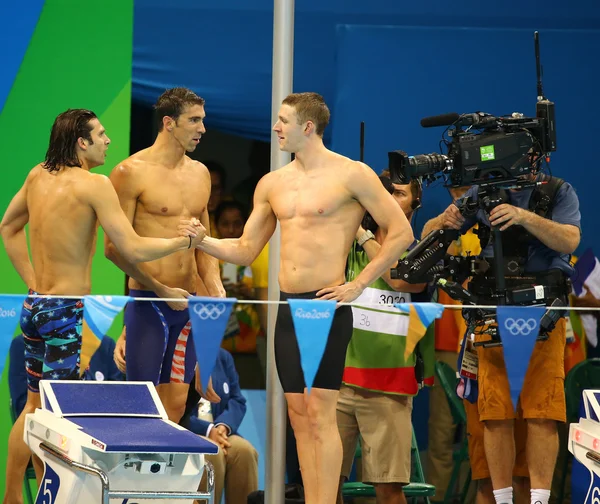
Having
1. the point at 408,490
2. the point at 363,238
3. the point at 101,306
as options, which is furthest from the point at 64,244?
the point at 408,490

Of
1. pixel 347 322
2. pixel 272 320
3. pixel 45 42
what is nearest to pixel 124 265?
pixel 272 320

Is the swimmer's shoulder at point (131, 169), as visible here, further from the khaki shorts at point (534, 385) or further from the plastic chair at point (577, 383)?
the plastic chair at point (577, 383)

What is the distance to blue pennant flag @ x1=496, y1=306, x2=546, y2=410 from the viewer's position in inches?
216

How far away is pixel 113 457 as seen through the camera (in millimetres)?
4625

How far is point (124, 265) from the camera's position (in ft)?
19.7

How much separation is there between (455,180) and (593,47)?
8.48ft

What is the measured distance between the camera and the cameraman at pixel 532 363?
5.79m

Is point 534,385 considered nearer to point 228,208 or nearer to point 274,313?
point 274,313

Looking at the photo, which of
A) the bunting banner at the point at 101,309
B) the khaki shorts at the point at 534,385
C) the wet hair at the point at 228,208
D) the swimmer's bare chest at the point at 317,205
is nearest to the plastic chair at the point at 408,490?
the khaki shorts at the point at 534,385

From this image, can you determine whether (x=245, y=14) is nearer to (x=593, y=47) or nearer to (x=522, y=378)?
(x=593, y=47)

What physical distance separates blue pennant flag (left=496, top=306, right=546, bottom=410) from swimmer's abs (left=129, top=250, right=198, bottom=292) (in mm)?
1701

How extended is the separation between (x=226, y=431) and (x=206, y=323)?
5.12 ft

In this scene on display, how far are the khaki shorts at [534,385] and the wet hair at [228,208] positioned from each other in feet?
7.65

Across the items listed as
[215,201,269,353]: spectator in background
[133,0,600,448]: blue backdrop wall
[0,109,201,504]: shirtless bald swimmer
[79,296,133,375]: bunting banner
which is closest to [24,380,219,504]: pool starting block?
→ [79,296,133,375]: bunting banner
